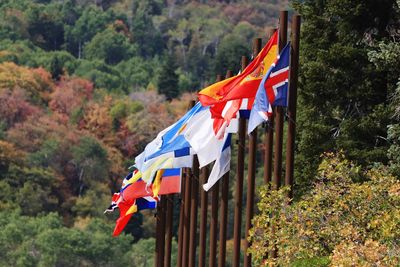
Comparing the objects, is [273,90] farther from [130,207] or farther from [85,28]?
[85,28]

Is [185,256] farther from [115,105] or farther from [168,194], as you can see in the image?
[115,105]

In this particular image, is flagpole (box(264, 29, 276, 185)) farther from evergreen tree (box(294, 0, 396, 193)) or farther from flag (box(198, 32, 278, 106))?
evergreen tree (box(294, 0, 396, 193))

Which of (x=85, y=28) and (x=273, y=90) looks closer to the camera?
(x=273, y=90)

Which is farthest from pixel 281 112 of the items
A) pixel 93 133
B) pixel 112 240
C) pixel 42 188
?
pixel 93 133

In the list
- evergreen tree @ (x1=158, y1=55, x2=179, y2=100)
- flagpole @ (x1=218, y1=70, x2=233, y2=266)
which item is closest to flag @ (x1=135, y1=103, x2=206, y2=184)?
flagpole @ (x1=218, y1=70, x2=233, y2=266)

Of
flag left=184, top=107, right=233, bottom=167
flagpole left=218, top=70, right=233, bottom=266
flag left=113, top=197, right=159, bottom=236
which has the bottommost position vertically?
flag left=113, top=197, right=159, bottom=236

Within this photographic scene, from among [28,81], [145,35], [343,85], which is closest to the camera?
[343,85]

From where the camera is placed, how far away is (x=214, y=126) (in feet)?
82.2

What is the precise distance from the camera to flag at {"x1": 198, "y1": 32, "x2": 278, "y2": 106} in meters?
23.2

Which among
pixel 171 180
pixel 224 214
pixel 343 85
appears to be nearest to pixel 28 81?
pixel 171 180

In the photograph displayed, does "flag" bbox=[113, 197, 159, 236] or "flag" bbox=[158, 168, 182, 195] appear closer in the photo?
"flag" bbox=[158, 168, 182, 195]

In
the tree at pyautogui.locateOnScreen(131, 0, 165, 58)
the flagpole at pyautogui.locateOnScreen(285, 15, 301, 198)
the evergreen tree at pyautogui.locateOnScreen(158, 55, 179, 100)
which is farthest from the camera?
the tree at pyautogui.locateOnScreen(131, 0, 165, 58)

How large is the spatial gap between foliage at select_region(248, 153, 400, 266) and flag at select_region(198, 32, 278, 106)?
3.37m

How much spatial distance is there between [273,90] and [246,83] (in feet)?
3.30
